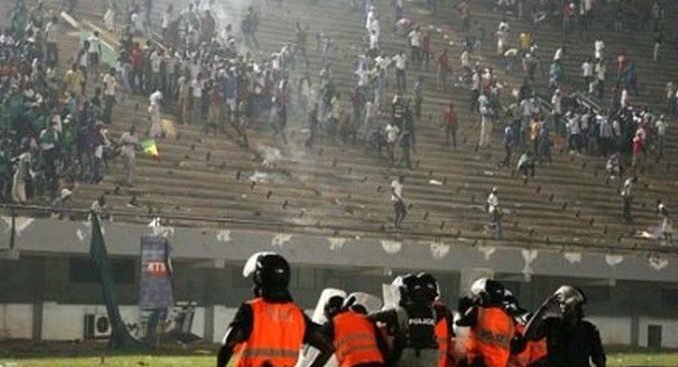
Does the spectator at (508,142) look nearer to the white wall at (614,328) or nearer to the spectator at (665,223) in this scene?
the spectator at (665,223)

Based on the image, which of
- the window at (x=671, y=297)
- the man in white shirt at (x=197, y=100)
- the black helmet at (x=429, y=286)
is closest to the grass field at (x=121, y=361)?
the black helmet at (x=429, y=286)

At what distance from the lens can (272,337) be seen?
10.7m

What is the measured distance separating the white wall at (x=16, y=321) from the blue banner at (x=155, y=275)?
9.69 ft

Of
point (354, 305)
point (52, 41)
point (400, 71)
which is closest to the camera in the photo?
point (354, 305)

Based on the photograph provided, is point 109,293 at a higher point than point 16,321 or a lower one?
higher

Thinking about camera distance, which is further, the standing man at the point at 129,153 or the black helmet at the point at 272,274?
the standing man at the point at 129,153

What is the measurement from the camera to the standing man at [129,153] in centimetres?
3153

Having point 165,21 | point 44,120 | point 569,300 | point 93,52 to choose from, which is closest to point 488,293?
point 569,300

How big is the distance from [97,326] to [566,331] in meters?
15.8

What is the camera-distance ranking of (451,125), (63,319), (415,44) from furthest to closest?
(415,44) < (451,125) < (63,319)

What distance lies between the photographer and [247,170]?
3481 cm

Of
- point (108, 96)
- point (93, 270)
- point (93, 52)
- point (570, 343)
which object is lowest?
point (93, 270)

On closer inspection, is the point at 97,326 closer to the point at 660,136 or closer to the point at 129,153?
the point at 129,153

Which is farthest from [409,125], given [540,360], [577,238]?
[540,360]
